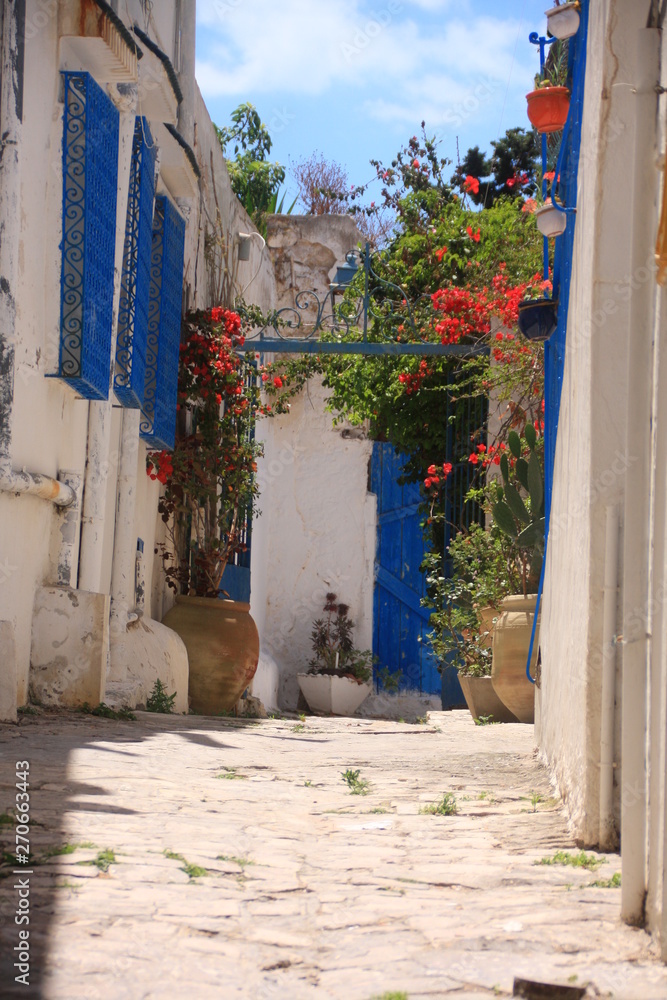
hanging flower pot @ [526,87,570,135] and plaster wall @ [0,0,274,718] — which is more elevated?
hanging flower pot @ [526,87,570,135]

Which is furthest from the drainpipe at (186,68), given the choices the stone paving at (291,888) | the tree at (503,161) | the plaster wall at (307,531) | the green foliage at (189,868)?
the tree at (503,161)

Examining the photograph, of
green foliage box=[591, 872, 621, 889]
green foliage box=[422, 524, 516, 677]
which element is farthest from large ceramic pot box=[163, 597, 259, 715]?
green foliage box=[591, 872, 621, 889]

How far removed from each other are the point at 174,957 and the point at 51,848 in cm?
69

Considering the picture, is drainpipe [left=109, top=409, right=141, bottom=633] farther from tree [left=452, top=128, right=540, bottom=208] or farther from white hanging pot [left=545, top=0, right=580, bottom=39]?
tree [left=452, top=128, right=540, bottom=208]

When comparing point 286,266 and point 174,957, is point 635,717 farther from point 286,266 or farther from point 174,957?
point 286,266

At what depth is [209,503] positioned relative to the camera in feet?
27.8

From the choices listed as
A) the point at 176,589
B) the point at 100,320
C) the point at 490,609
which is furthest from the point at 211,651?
the point at 100,320

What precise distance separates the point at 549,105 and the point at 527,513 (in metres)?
2.63

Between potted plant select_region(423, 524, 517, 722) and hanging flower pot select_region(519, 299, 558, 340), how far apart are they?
8.62 ft

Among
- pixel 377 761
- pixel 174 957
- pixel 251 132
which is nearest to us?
pixel 174 957

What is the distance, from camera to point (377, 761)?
15.9 ft

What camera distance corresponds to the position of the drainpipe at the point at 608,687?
2947mm

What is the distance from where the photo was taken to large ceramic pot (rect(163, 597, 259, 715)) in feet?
25.0

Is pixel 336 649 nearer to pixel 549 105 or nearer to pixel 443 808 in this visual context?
pixel 549 105
